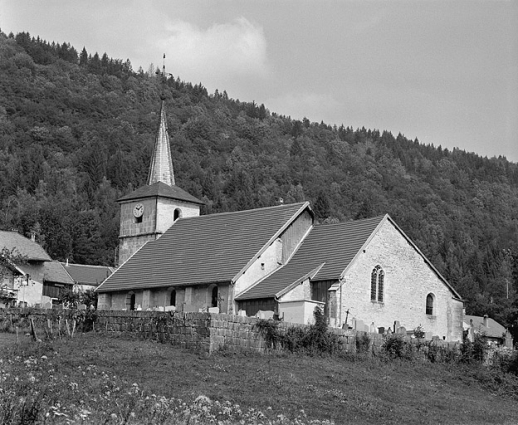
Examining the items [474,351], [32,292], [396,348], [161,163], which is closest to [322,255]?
[474,351]

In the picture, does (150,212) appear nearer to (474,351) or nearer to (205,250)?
(205,250)

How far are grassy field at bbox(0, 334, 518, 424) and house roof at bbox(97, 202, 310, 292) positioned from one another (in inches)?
561

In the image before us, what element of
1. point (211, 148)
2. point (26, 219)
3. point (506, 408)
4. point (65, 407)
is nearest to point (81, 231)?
point (26, 219)

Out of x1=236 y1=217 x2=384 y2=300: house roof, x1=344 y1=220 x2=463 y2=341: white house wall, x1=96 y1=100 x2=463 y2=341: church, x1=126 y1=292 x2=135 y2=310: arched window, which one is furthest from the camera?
x1=126 y1=292 x2=135 y2=310: arched window

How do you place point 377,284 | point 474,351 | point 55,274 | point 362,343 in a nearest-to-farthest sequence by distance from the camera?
point 362,343, point 474,351, point 377,284, point 55,274

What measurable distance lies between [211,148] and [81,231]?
56.1 meters

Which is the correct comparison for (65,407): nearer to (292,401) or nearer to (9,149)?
(292,401)

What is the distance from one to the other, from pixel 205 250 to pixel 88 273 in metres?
53.6

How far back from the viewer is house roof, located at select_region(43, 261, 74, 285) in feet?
293

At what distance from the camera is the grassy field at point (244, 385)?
28.9 metres

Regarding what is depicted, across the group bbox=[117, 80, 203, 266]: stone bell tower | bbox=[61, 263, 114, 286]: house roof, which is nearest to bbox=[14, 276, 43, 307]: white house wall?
bbox=[117, 80, 203, 266]: stone bell tower

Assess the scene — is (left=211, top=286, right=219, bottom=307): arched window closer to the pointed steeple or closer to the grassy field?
the grassy field

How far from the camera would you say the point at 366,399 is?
117ft

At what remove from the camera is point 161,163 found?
7331 cm
